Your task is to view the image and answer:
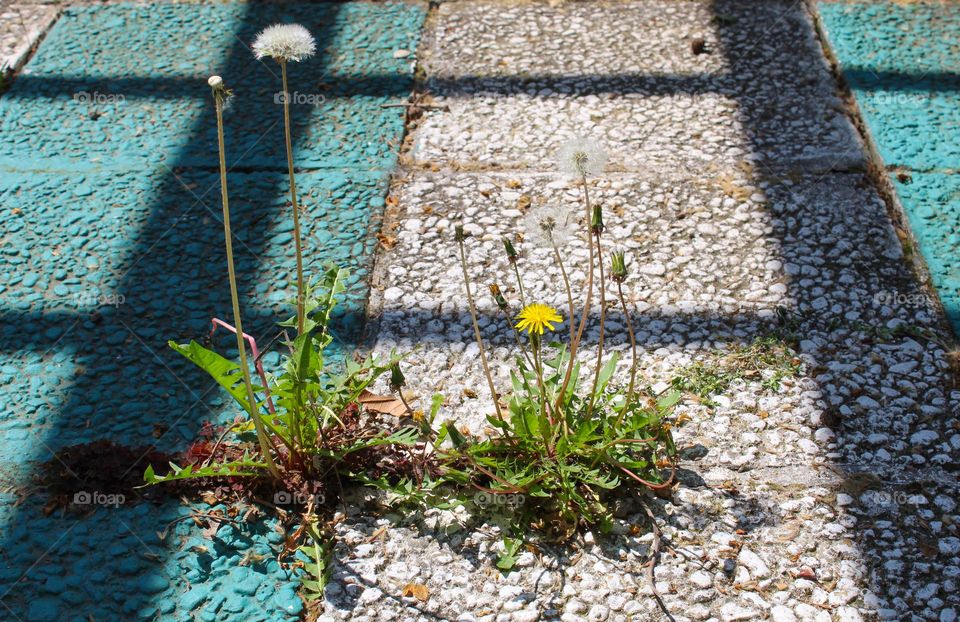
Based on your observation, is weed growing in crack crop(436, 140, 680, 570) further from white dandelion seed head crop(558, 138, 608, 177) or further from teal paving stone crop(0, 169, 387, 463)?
teal paving stone crop(0, 169, 387, 463)

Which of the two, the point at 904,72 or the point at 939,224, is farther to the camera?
the point at 904,72

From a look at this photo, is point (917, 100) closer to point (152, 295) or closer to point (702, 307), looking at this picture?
point (702, 307)

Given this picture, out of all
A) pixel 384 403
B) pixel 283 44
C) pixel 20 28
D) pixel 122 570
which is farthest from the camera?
pixel 20 28

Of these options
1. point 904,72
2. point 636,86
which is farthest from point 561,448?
point 904,72

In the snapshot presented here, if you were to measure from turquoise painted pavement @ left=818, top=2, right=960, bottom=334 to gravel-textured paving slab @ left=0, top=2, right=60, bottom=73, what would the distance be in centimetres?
361

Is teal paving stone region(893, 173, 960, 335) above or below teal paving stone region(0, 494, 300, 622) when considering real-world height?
below

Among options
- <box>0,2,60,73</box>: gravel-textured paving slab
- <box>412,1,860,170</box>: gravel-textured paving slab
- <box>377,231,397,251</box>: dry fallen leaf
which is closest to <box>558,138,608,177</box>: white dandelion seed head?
<box>377,231,397,251</box>: dry fallen leaf

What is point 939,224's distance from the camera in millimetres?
3072

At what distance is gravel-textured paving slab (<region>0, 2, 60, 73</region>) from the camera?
4098mm

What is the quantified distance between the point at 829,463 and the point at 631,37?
2434mm

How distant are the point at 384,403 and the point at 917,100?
8.42 ft

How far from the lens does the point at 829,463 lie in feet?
7.63

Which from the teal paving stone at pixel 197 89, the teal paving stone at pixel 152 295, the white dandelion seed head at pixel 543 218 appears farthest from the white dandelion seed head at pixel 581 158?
the teal paving stone at pixel 197 89

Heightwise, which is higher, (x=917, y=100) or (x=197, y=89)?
(x=197, y=89)
